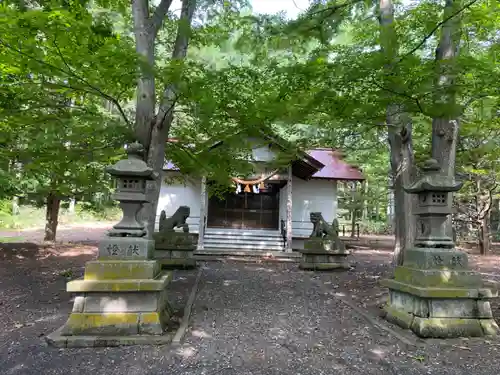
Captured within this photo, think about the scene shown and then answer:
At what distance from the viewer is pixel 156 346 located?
4199 mm

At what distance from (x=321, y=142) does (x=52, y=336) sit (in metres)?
5.61

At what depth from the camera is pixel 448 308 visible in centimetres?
483

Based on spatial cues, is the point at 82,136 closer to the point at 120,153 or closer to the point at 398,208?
the point at 120,153

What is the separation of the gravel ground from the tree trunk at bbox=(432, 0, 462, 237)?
2462 millimetres

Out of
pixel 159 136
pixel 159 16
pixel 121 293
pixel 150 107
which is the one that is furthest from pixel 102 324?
pixel 159 16

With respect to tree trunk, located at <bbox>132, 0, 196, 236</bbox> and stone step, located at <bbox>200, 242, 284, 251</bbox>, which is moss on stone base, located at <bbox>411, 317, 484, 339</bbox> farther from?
stone step, located at <bbox>200, 242, 284, 251</bbox>

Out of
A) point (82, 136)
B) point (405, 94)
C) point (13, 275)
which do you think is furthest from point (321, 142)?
point (13, 275)

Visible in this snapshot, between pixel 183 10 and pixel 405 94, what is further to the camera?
pixel 183 10

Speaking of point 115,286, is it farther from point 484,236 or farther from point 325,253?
point 484,236

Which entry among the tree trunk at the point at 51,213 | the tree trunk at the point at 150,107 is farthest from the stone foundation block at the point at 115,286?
the tree trunk at the point at 51,213

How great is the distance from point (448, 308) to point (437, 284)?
376 mm

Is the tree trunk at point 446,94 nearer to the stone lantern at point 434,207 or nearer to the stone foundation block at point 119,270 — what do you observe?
the stone lantern at point 434,207

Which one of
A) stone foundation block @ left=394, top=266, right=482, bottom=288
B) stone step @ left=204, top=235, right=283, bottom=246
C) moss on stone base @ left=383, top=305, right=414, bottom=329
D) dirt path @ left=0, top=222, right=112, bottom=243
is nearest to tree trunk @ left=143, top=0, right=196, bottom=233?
moss on stone base @ left=383, top=305, right=414, bottom=329

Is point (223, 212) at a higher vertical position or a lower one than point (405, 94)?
lower
